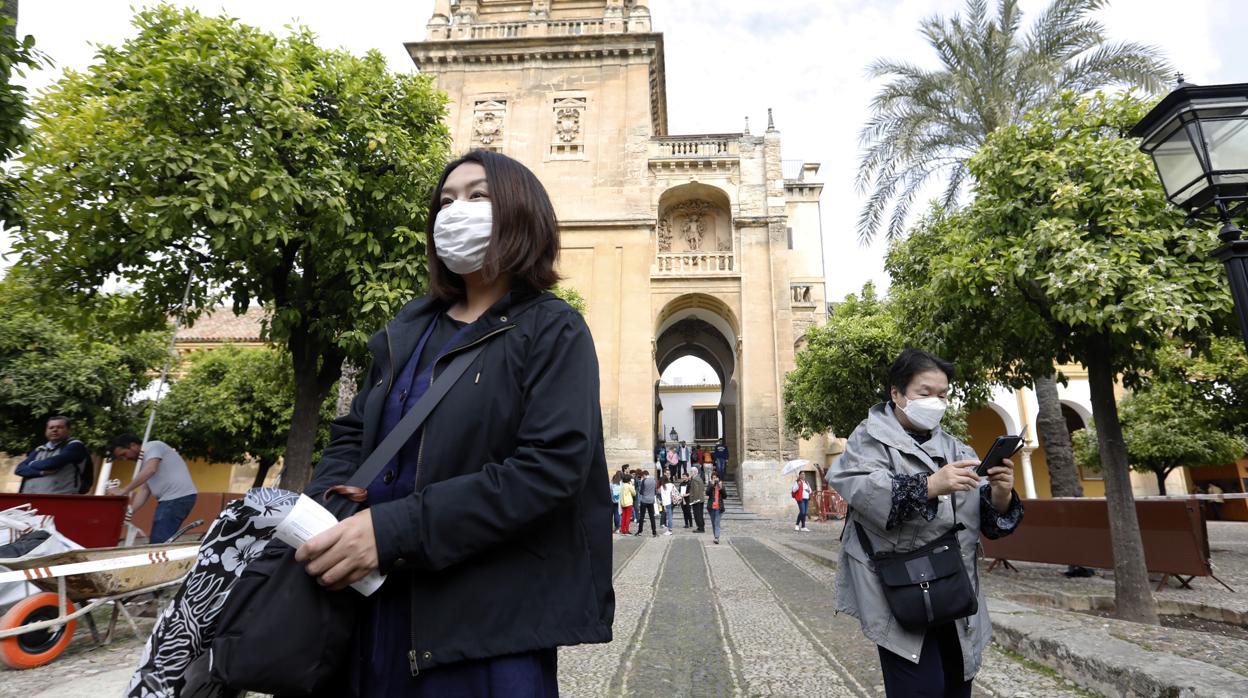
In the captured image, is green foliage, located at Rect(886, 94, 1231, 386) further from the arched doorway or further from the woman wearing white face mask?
the arched doorway

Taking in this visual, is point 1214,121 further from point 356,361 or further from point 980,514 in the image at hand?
point 356,361

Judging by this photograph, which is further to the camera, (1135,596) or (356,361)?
(356,361)

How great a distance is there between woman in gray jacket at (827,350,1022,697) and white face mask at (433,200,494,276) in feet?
5.10

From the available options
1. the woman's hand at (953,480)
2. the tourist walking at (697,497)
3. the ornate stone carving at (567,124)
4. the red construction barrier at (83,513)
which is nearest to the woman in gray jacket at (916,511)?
the woman's hand at (953,480)

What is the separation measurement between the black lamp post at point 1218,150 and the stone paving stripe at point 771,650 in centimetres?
300

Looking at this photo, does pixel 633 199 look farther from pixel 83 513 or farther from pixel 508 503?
pixel 508 503

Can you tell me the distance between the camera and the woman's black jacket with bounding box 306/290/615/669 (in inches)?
43.2

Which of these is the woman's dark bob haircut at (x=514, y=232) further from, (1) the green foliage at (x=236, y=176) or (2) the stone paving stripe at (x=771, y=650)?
(1) the green foliage at (x=236, y=176)

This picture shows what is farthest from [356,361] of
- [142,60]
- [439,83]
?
[439,83]

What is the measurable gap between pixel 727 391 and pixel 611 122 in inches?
498

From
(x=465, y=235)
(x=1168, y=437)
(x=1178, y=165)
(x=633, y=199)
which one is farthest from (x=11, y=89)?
(x=1168, y=437)

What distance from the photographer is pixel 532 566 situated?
3.93 feet

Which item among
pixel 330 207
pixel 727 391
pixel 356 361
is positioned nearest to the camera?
pixel 330 207

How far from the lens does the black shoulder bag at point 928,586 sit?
1.98 metres
